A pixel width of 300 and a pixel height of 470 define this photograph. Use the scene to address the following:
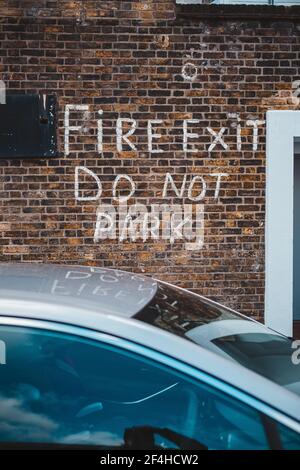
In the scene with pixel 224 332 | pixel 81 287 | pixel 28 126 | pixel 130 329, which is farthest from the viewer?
pixel 28 126

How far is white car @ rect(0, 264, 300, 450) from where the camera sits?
2322 millimetres

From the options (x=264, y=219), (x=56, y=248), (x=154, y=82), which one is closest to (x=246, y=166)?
(x=264, y=219)

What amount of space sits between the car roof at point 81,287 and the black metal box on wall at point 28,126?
3.94 m

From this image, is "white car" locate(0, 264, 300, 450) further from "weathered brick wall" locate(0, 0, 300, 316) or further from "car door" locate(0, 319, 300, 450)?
"weathered brick wall" locate(0, 0, 300, 316)

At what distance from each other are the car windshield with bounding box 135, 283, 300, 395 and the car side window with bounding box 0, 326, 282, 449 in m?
0.21

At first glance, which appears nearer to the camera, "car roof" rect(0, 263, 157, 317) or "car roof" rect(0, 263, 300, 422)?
"car roof" rect(0, 263, 300, 422)

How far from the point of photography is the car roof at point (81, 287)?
98.7 inches

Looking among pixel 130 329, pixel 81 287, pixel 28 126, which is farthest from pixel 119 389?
pixel 28 126

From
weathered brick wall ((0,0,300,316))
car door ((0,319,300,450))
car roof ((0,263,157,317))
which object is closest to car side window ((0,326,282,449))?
car door ((0,319,300,450))

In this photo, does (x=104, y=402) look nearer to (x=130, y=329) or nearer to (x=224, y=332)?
(x=130, y=329)

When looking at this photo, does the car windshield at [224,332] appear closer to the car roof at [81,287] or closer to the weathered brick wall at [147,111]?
the car roof at [81,287]

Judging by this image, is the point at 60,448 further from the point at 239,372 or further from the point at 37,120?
the point at 37,120

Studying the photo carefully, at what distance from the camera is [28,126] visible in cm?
716

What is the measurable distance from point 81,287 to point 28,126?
4674mm
